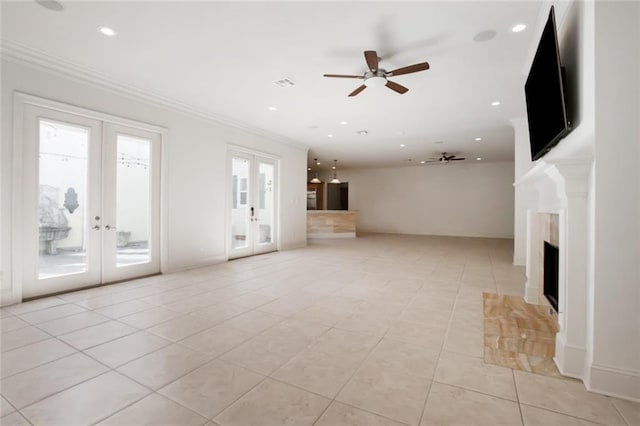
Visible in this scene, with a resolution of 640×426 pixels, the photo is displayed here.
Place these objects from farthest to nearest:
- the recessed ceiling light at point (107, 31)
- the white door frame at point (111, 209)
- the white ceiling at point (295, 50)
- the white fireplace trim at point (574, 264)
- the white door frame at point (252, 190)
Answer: the white door frame at point (252, 190), the white door frame at point (111, 209), the recessed ceiling light at point (107, 31), the white ceiling at point (295, 50), the white fireplace trim at point (574, 264)

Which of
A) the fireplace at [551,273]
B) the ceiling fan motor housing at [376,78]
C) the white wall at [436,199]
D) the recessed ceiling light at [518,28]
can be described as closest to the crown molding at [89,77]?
the ceiling fan motor housing at [376,78]

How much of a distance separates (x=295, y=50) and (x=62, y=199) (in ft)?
12.3

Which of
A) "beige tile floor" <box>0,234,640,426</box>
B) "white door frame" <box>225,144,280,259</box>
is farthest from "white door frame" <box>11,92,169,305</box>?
"white door frame" <box>225,144,280,259</box>

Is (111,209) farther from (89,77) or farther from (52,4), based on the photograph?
(52,4)

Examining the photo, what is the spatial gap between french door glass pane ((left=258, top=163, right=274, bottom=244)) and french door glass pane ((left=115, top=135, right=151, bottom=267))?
275cm

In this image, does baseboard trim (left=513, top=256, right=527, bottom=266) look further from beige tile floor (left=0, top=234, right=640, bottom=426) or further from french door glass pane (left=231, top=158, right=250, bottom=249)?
french door glass pane (left=231, top=158, right=250, bottom=249)

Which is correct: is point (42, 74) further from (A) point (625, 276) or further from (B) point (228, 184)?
(A) point (625, 276)

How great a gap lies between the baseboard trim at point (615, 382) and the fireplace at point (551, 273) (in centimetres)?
113

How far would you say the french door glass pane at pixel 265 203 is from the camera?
24.0 feet

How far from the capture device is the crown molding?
339cm

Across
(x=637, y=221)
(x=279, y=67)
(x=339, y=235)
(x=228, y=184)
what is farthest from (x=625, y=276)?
(x=339, y=235)

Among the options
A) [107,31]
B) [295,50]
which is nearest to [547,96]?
[295,50]

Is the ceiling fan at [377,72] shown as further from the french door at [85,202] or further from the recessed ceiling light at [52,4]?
the french door at [85,202]

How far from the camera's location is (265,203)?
7.55 m
